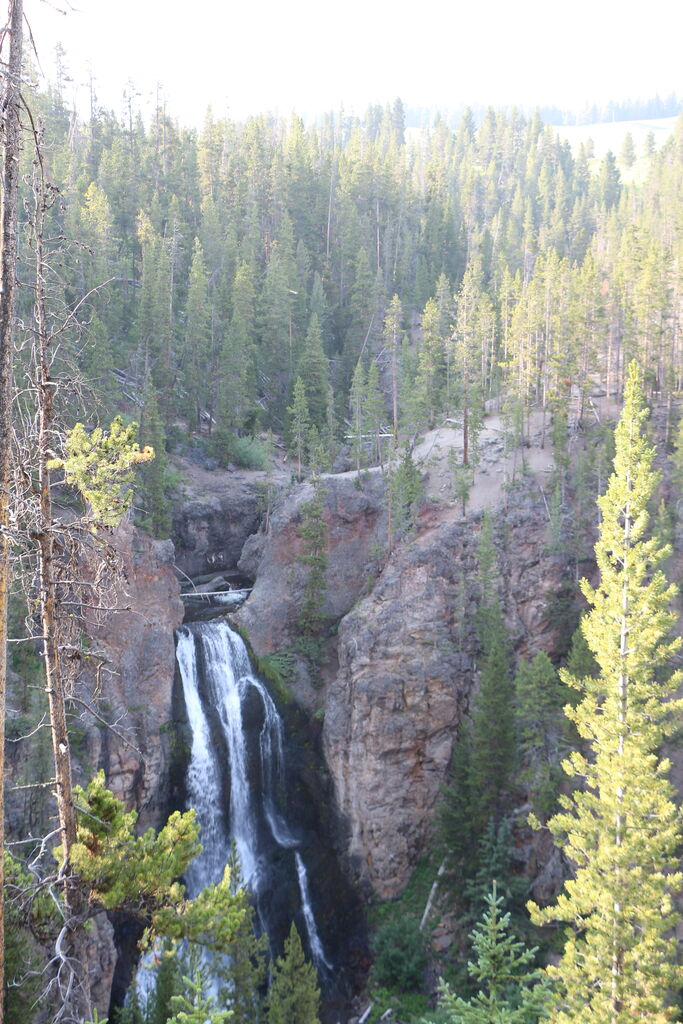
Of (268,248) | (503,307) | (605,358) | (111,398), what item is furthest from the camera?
(268,248)

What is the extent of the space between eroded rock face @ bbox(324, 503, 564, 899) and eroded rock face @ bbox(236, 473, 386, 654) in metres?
2.93

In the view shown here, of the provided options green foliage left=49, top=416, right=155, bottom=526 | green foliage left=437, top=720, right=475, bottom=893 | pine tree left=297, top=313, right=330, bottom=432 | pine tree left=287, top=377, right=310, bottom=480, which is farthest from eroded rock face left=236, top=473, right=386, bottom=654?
green foliage left=49, top=416, right=155, bottom=526

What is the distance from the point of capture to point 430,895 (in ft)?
95.1

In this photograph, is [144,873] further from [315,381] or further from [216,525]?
[315,381]

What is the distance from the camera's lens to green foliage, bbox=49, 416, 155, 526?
7.74m

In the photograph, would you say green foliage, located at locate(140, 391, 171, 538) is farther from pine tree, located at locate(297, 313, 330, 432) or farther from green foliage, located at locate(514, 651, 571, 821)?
green foliage, located at locate(514, 651, 571, 821)

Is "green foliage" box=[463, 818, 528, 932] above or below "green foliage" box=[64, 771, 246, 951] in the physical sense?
below

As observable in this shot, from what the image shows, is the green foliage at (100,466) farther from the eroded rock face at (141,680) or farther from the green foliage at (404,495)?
the green foliage at (404,495)

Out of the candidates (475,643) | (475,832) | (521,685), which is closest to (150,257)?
(475,643)

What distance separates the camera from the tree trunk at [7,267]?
23.3 feet

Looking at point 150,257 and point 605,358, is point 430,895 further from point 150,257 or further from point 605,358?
point 605,358

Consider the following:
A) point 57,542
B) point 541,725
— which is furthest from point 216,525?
point 57,542

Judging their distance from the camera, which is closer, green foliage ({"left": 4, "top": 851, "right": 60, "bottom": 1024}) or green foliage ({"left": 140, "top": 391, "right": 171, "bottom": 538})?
green foliage ({"left": 4, "top": 851, "right": 60, "bottom": 1024})

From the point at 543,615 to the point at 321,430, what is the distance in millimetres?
22360
